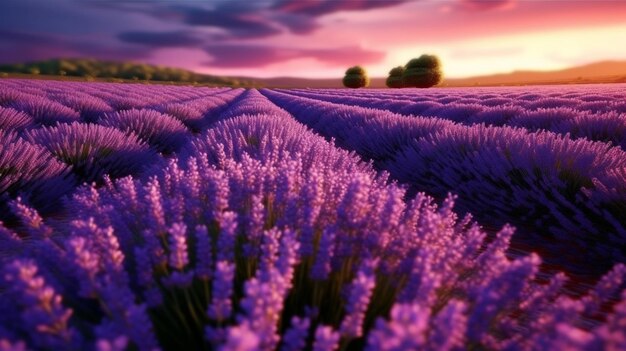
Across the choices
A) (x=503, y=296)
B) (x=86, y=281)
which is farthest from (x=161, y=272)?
(x=503, y=296)

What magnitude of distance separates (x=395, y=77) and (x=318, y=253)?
58236 millimetres

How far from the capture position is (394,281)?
1.33 meters

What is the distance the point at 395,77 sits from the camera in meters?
56.7

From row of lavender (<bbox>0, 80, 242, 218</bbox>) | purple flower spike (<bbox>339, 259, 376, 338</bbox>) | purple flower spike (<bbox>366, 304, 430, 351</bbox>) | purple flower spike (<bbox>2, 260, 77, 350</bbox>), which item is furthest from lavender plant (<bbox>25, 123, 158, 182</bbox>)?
purple flower spike (<bbox>366, 304, 430, 351</bbox>)

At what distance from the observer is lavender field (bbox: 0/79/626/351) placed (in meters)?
0.86

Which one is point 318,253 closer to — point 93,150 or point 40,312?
point 40,312

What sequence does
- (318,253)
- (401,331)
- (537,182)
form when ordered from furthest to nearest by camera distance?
(537,182) → (318,253) → (401,331)

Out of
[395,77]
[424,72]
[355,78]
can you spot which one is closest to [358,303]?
[424,72]

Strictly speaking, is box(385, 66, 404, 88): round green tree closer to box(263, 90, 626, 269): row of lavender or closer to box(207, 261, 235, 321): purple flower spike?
box(263, 90, 626, 269): row of lavender

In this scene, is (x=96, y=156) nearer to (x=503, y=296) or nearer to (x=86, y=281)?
(x=86, y=281)

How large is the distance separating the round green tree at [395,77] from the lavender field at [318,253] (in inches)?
2119

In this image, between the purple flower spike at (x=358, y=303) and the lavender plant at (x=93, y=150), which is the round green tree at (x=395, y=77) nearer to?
the lavender plant at (x=93, y=150)

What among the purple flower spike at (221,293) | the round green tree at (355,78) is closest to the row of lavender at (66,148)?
the purple flower spike at (221,293)

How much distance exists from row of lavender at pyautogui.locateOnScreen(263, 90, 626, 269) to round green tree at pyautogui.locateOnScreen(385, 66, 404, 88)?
53.0 m
